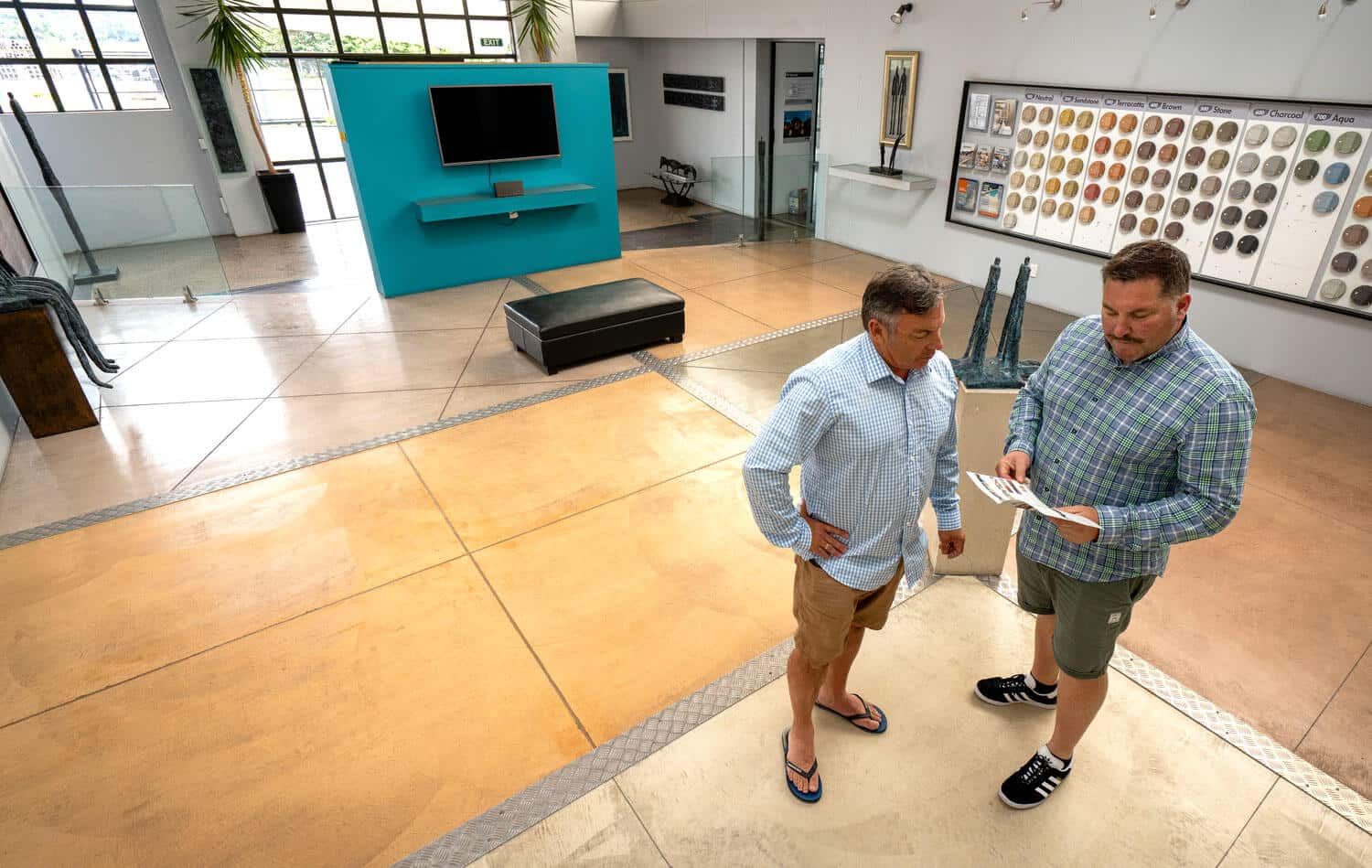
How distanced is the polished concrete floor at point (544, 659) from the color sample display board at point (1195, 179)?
1.07 meters

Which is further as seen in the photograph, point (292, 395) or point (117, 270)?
point (117, 270)

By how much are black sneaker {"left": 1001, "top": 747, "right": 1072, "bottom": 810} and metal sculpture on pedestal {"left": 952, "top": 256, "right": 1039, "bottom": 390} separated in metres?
1.46

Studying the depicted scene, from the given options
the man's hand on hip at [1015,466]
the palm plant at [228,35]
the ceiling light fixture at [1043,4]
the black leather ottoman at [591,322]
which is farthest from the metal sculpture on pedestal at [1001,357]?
the palm plant at [228,35]

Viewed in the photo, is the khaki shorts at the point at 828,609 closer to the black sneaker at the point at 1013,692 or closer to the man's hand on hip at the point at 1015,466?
the man's hand on hip at the point at 1015,466

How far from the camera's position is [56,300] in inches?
185

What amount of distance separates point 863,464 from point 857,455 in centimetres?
3

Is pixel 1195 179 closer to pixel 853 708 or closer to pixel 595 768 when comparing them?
pixel 853 708

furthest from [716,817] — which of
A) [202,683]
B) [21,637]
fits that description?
[21,637]

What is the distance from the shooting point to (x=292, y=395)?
5395 mm

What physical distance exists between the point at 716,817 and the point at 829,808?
1.27 ft

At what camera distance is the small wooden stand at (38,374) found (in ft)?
14.8

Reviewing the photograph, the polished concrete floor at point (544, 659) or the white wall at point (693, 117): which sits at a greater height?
the white wall at point (693, 117)

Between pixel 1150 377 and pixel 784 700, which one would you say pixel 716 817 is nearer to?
pixel 784 700

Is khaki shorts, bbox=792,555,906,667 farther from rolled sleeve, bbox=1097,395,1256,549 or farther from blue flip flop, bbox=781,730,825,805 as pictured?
rolled sleeve, bbox=1097,395,1256,549
